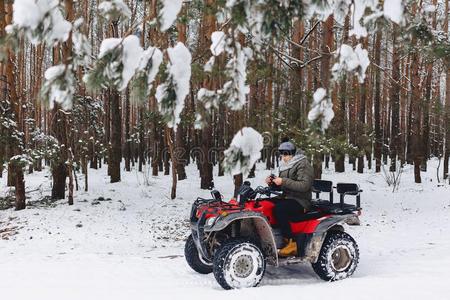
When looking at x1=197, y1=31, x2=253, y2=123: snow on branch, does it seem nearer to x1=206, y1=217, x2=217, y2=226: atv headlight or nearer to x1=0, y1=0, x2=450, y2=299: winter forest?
x1=0, y1=0, x2=450, y2=299: winter forest

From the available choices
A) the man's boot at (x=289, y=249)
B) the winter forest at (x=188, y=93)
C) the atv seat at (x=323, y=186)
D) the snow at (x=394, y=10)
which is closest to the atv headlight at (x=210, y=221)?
the winter forest at (x=188, y=93)

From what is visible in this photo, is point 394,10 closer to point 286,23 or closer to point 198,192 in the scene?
point 286,23

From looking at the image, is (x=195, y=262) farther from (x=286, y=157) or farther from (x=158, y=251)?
(x=158, y=251)

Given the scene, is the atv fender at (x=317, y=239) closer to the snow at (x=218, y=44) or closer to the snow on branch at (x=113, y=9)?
the snow at (x=218, y=44)

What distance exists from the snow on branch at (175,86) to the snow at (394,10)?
56.3 inches

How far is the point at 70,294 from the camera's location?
18.7 ft

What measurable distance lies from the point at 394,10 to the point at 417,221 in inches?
436

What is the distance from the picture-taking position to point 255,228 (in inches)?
258

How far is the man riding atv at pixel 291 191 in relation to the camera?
6.35m

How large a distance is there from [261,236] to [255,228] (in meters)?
0.18

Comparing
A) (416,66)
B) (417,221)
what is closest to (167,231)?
(417,221)

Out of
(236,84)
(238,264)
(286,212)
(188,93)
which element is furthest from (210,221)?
(188,93)

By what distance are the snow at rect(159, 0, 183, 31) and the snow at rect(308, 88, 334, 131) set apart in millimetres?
1128

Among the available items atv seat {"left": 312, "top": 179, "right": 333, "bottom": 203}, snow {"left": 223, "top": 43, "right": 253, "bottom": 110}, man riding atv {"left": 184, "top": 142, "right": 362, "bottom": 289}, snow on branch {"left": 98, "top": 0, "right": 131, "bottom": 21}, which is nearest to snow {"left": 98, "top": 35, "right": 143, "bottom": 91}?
snow on branch {"left": 98, "top": 0, "right": 131, "bottom": 21}
